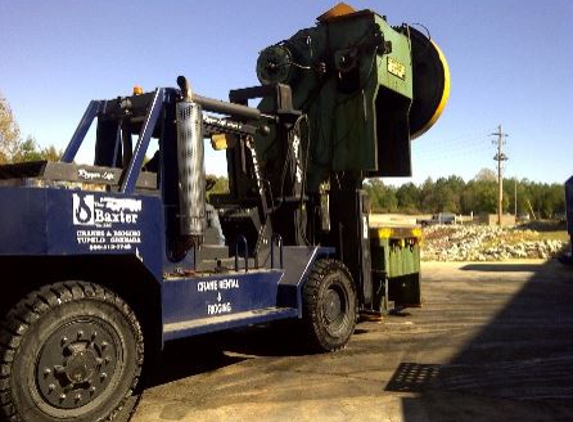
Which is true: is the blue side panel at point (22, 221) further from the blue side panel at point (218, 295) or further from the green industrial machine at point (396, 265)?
the green industrial machine at point (396, 265)

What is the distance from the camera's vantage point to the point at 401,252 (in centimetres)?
905

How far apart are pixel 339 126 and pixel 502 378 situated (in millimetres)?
4015

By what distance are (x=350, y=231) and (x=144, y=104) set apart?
351 cm

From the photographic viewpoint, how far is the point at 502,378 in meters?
5.89

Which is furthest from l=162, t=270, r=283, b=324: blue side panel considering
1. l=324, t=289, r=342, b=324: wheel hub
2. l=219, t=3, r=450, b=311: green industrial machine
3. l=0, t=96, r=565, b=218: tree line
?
l=0, t=96, r=565, b=218: tree line

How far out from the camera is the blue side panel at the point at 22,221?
403cm

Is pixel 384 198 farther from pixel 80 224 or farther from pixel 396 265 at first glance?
pixel 80 224

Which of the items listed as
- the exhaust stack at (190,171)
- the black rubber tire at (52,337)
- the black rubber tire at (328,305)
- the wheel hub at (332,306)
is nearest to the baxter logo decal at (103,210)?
the black rubber tire at (52,337)

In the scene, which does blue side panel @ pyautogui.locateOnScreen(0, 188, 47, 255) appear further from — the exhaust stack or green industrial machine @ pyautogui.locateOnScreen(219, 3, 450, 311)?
green industrial machine @ pyautogui.locateOnScreen(219, 3, 450, 311)

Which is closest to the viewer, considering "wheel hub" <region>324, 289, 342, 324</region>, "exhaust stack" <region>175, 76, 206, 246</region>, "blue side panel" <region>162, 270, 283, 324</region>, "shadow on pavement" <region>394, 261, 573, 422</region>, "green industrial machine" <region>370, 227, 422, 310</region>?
"shadow on pavement" <region>394, 261, 573, 422</region>

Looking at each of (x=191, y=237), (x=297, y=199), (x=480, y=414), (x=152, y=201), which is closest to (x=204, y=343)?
(x=297, y=199)

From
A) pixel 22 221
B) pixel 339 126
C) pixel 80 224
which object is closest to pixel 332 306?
pixel 339 126

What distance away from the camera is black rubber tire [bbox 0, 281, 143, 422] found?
402cm

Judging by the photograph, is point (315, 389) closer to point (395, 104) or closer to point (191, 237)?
point (191, 237)
